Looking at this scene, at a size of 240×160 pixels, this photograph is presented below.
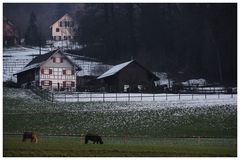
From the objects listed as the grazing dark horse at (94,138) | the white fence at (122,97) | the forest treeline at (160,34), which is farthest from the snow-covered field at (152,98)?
the grazing dark horse at (94,138)

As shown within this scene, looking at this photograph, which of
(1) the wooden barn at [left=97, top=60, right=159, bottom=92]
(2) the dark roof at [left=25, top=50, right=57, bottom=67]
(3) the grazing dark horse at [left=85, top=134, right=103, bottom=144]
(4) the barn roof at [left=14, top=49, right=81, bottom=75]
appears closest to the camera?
(3) the grazing dark horse at [left=85, top=134, right=103, bottom=144]

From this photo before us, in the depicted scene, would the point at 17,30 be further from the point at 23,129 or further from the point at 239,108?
the point at 239,108

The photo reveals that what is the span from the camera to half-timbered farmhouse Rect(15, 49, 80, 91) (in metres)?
11.9

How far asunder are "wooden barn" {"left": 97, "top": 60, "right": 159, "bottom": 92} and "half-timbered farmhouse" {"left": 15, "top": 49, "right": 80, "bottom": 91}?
2.16ft

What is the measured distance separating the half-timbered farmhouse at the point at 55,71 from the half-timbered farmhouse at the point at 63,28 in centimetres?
34

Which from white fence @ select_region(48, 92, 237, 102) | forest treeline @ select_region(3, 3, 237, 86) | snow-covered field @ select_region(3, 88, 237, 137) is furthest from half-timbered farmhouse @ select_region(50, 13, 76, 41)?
snow-covered field @ select_region(3, 88, 237, 137)

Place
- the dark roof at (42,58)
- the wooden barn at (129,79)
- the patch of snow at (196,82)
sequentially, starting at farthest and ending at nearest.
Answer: the patch of snow at (196,82) → the wooden barn at (129,79) → the dark roof at (42,58)

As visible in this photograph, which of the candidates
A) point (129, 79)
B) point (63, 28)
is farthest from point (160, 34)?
point (63, 28)

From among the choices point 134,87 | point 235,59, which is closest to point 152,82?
point 134,87

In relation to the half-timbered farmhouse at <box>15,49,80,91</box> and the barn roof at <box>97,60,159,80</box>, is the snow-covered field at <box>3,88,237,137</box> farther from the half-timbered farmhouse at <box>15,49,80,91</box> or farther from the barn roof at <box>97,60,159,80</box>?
the barn roof at <box>97,60,159,80</box>

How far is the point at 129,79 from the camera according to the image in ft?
39.7

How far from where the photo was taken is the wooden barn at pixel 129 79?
12.0 metres

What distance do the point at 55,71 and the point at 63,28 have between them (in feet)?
3.30

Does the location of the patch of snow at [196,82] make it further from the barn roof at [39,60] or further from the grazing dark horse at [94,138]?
the barn roof at [39,60]
